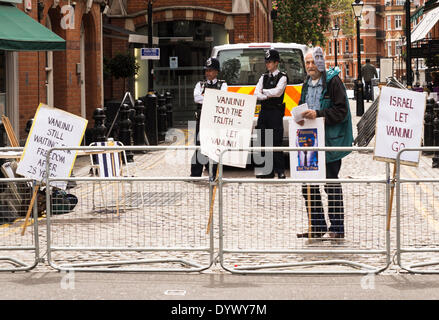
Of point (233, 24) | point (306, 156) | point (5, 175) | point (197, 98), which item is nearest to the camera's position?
point (306, 156)

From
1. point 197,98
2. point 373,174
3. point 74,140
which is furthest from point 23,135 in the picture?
point 74,140

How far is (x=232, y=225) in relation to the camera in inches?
302

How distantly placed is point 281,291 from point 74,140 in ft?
8.47

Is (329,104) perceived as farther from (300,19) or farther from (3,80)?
(300,19)

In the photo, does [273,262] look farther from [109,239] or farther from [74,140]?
[74,140]

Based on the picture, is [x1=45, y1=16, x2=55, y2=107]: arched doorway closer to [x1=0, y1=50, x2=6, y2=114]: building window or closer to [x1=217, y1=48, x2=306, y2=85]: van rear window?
[x1=0, y1=50, x2=6, y2=114]: building window

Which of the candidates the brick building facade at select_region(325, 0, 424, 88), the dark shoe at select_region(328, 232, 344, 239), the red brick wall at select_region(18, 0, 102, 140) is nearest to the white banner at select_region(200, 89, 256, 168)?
the dark shoe at select_region(328, 232, 344, 239)

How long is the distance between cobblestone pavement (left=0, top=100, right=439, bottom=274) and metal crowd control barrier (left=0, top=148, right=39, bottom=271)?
12 cm

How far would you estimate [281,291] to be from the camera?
22.1 feet

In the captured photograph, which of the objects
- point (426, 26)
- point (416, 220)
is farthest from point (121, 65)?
point (416, 220)

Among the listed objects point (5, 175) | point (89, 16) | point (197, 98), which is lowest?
point (5, 175)

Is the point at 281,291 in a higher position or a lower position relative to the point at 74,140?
lower

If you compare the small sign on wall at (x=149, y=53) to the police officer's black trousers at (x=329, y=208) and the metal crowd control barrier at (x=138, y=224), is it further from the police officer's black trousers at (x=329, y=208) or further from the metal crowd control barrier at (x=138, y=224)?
the police officer's black trousers at (x=329, y=208)

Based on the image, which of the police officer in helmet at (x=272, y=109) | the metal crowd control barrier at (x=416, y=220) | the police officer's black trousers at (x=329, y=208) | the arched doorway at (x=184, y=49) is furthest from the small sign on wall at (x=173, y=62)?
the metal crowd control barrier at (x=416, y=220)
